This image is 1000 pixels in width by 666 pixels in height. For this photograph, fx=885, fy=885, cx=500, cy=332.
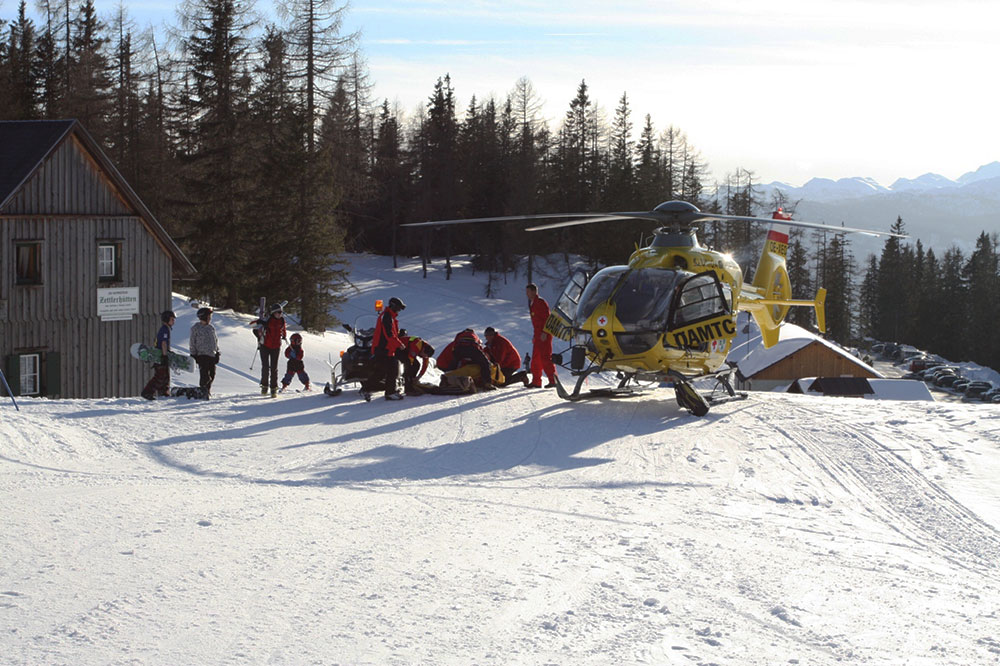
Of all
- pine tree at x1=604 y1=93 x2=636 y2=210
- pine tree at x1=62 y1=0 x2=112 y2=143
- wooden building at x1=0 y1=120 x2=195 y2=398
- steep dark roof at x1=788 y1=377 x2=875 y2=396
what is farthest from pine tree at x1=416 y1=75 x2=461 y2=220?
wooden building at x1=0 y1=120 x2=195 y2=398

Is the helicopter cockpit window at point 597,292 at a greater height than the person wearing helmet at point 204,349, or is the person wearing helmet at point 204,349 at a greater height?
the helicopter cockpit window at point 597,292

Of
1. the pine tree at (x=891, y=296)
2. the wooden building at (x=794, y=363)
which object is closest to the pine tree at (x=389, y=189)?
the wooden building at (x=794, y=363)

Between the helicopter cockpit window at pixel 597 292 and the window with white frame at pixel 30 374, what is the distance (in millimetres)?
13976

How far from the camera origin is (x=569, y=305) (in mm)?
14508

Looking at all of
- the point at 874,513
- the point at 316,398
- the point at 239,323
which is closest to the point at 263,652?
the point at 874,513

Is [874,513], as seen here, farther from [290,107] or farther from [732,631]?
[290,107]

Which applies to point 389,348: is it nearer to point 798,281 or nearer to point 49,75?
point 49,75

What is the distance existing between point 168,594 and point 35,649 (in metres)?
0.97

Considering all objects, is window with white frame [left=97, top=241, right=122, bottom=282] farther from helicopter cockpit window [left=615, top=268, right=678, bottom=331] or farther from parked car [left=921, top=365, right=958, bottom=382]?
parked car [left=921, top=365, right=958, bottom=382]

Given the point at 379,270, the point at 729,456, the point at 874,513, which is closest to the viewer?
the point at 874,513

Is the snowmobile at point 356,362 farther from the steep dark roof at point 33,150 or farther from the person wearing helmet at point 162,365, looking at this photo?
the steep dark roof at point 33,150

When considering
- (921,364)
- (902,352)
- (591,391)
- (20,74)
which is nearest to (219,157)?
(20,74)

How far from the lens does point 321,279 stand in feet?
113

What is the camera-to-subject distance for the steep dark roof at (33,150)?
813 inches
